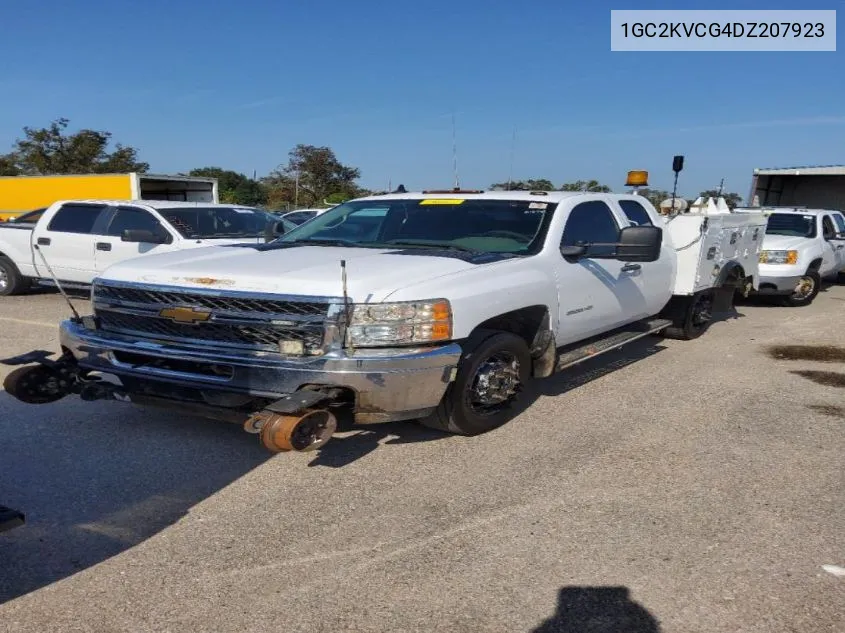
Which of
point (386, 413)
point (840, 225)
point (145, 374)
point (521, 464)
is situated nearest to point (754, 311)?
point (840, 225)

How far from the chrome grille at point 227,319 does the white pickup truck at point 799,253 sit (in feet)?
27.0

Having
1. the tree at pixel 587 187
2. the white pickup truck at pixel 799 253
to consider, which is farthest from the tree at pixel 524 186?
the white pickup truck at pixel 799 253

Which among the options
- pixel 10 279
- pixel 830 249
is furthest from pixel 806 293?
pixel 10 279

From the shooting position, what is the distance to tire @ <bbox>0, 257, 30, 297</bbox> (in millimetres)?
10977

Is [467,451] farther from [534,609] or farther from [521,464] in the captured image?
[534,609]

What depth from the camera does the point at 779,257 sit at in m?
11.1

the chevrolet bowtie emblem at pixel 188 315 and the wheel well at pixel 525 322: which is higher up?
the chevrolet bowtie emblem at pixel 188 315

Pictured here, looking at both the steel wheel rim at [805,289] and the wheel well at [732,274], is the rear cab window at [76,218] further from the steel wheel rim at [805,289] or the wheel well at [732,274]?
the steel wheel rim at [805,289]

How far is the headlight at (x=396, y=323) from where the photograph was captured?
3.79 metres

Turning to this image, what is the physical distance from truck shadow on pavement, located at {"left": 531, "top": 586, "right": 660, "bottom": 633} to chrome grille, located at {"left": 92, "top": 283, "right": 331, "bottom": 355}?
1.74 m

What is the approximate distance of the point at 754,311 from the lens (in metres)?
11.0

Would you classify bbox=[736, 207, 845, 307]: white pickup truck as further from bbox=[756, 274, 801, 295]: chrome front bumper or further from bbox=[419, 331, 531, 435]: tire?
bbox=[419, 331, 531, 435]: tire

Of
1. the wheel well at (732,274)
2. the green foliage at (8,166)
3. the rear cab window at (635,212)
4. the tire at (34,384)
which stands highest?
the green foliage at (8,166)

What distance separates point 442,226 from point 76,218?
702 cm
